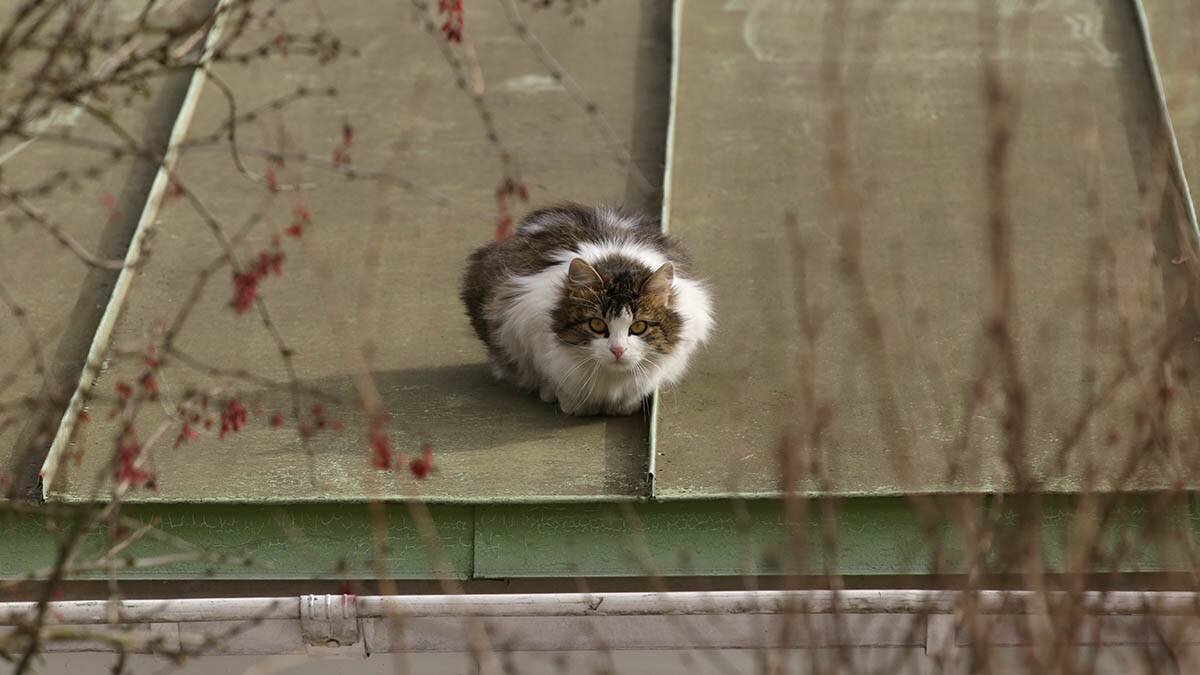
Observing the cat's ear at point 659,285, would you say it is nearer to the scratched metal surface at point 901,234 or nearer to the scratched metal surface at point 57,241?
the scratched metal surface at point 901,234

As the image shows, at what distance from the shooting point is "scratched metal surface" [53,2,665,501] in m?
5.04

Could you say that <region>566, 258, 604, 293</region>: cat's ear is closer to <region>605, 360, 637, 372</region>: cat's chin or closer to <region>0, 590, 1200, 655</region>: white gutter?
<region>605, 360, 637, 372</region>: cat's chin

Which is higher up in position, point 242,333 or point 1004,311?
point 1004,311

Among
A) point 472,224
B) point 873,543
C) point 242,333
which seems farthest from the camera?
point 472,224

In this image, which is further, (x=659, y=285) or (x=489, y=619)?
(x=659, y=285)

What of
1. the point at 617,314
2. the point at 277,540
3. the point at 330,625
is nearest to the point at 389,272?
the point at 617,314

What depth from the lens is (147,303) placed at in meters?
6.02

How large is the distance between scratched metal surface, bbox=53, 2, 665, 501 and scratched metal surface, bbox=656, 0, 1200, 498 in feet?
1.20

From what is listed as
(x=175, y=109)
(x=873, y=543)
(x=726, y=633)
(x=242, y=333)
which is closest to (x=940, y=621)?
(x=726, y=633)

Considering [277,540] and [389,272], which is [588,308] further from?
[389,272]

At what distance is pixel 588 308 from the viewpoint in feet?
16.9

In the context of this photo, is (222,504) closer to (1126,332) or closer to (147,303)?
(147,303)

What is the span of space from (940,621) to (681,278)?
180cm

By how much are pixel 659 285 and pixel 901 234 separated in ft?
5.09
